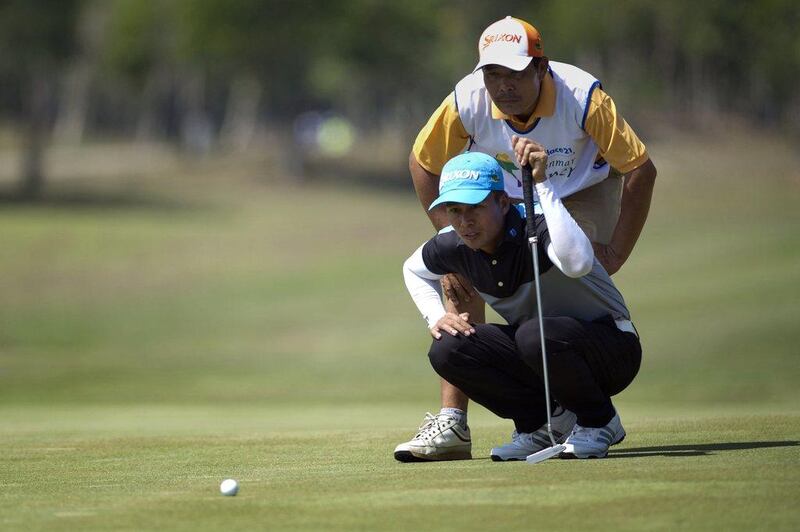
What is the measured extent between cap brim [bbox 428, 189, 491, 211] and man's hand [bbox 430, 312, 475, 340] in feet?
2.24

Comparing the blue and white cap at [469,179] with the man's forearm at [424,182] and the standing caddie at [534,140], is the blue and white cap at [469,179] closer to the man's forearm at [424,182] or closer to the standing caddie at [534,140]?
the standing caddie at [534,140]

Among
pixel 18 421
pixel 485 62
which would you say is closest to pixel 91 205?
pixel 18 421

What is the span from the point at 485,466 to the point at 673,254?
949 inches

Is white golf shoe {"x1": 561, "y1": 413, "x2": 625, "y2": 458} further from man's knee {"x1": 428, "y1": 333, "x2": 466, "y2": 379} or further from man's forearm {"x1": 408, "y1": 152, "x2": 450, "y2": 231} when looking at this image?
man's forearm {"x1": 408, "y1": 152, "x2": 450, "y2": 231}

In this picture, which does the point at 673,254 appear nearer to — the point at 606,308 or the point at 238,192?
the point at 606,308

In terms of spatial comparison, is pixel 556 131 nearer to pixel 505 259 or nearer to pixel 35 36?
pixel 505 259

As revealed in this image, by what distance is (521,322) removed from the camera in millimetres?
6805

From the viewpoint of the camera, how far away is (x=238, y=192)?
5575cm

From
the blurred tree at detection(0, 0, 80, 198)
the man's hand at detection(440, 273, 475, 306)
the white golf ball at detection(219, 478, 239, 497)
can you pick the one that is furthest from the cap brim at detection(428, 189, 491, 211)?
the blurred tree at detection(0, 0, 80, 198)

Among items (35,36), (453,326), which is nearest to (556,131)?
(453,326)

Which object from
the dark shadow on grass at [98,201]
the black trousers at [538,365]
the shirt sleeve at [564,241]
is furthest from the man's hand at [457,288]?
the dark shadow on grass at [98,201]

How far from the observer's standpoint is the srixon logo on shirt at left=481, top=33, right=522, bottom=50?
6805mm

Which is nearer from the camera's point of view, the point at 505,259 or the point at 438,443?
the point at 505,259

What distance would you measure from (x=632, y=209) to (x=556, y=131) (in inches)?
23.3
